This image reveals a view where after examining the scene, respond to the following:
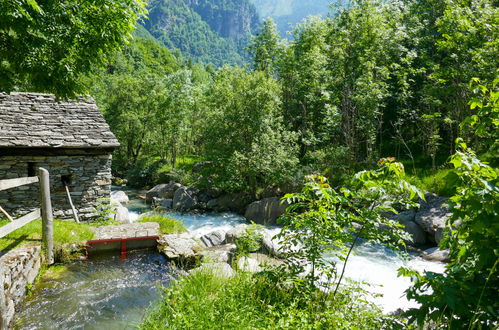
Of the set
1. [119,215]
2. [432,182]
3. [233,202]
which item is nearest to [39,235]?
[119,215]

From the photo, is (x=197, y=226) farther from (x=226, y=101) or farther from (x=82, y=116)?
(x=226, y=101)

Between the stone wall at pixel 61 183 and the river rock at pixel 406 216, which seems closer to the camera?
the stone wall at pixel 61 183

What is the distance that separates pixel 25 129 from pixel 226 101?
10.1 metres

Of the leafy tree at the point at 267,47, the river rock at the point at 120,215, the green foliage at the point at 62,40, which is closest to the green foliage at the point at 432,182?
the river rock at the point at 120,215

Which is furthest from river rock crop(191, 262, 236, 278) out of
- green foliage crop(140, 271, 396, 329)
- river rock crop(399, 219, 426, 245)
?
river rock crop(399, 219, 426, 245)

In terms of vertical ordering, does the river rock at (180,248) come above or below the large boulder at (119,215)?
above

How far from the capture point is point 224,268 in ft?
19.2

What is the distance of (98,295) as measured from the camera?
5.67 m

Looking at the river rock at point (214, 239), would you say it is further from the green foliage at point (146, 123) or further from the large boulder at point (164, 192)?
the green foliage at point (146, 123)

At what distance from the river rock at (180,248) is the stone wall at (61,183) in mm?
3632

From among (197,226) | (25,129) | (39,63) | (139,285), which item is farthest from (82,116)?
(139,285)

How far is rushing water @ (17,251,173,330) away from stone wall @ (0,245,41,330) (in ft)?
0.75

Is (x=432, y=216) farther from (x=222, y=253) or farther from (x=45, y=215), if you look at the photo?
(x=45, y=215)

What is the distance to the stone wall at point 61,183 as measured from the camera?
973 centimetres
